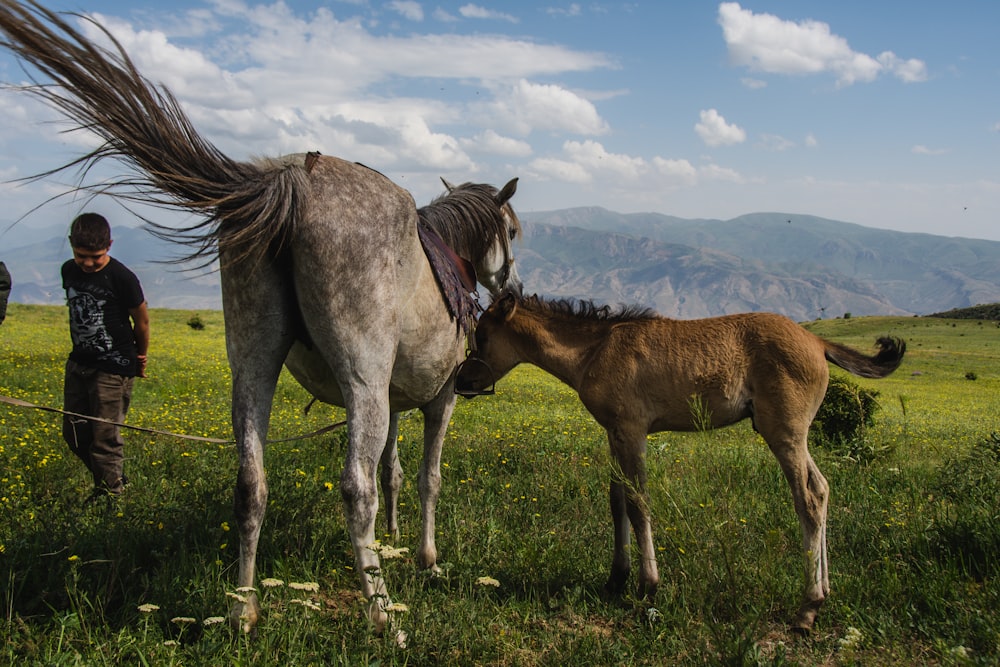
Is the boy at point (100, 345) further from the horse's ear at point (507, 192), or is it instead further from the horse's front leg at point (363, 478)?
the horse's ear at point (507, 192)

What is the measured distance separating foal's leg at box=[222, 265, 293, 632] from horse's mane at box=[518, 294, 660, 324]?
2.46 meters

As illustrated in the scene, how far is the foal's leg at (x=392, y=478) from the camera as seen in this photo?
6098 mm

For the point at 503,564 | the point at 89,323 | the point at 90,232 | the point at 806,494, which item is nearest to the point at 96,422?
the point at 89,323

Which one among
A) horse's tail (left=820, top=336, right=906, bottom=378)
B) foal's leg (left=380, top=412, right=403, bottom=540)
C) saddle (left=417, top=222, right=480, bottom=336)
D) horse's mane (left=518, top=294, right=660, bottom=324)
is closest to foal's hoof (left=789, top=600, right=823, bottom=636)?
horse's tail (left=820, top=336, right=906, bottom=378)

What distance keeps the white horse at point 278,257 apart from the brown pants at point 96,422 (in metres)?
2.36

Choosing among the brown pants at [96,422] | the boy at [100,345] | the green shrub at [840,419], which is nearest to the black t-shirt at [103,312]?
the boy at [100,345]

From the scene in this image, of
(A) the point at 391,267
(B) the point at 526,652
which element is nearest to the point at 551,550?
(B) the point at 526,652

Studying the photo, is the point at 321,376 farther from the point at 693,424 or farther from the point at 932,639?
the point at 932,639

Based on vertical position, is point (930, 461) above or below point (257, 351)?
below

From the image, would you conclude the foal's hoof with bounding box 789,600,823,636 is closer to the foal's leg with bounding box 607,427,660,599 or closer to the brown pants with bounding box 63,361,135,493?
the foal's leg with bounding box 607,427,660,599

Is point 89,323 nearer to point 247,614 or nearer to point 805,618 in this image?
point 247,614

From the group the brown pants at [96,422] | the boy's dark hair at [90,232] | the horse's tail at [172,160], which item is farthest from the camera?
the brown pants at [96,422]

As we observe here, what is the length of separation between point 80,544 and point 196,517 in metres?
0.98

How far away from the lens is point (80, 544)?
471 centimetres
